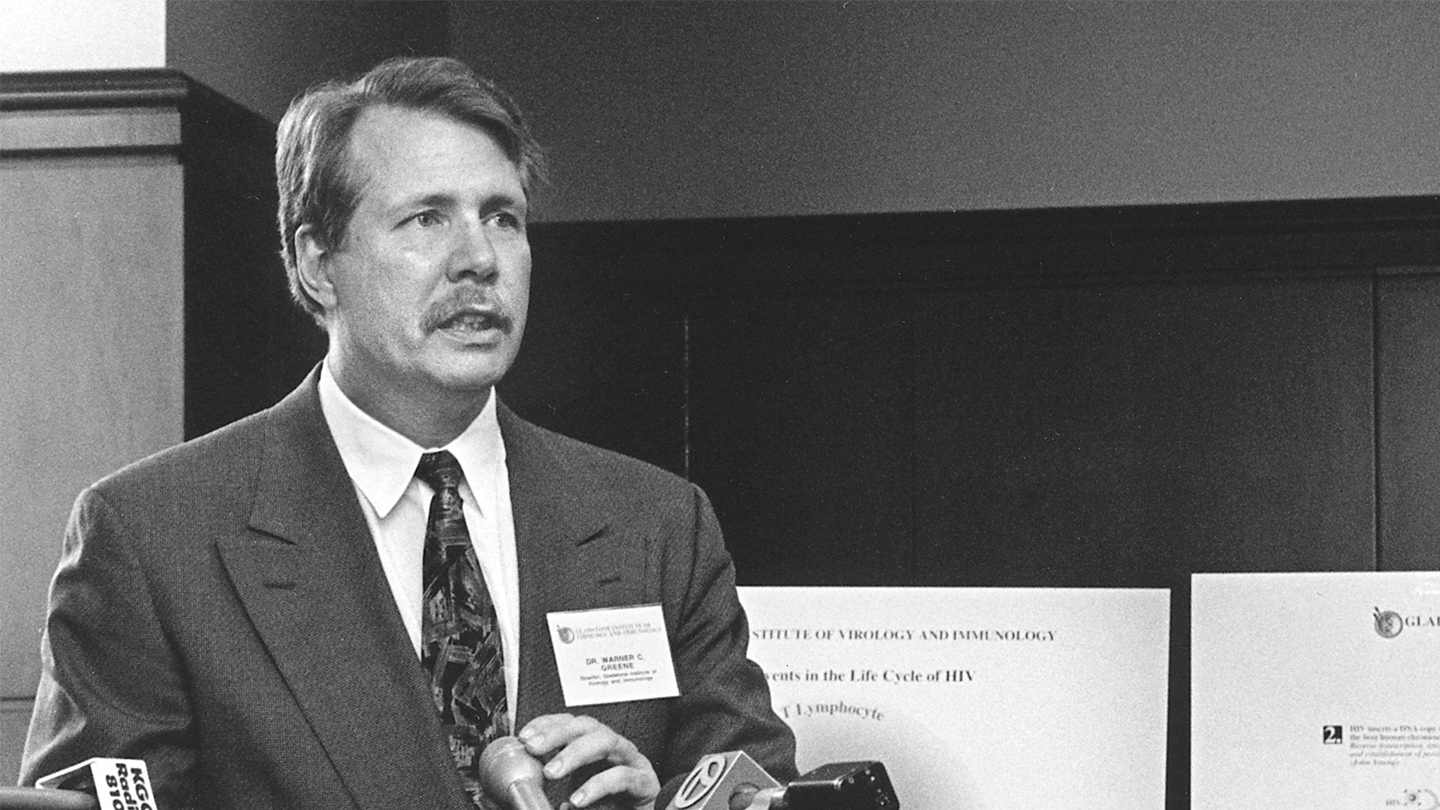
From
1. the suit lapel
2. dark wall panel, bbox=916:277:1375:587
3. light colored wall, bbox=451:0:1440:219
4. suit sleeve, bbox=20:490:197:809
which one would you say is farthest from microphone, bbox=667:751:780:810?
light colored wall, bbox=451:0:1440:219

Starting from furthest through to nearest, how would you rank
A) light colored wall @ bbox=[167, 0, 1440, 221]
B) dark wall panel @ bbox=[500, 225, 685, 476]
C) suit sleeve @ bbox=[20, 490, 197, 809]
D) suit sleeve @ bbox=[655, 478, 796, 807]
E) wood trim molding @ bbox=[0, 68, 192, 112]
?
dark wall panel @ bbox=[500, 225, 685, 476] < light colored wall @ bbox=[167, 0, 1440, 221] < wood trim molding @ bbox=[0, 68, 192, 112] < suit sleeve @ bbox=[655, 478, 796, 807] < suit sleeve @ bbox=[20, 490, 197, 809]

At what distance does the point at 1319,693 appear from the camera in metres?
2.83

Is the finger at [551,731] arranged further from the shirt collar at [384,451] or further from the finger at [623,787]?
the shirt collar at [384,451]

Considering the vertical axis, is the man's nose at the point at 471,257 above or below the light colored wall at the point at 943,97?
below

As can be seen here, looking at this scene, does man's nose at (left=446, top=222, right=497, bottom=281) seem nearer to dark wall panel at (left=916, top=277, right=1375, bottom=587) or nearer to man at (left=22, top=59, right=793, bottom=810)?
man at (left=22, top=59, right=793, bottom=810)

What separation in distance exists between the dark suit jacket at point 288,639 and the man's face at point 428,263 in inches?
4.6

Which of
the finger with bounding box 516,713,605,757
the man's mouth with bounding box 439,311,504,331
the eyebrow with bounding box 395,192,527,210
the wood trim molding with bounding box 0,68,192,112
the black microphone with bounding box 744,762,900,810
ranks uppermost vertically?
the wood trim molding with bounding box 0,68,192,112

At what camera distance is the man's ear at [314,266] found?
2074mm

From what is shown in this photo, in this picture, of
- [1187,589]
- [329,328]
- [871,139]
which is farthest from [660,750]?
[871,139]

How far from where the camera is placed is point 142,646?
5.97ft

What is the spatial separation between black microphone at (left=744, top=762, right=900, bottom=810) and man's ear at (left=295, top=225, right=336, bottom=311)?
969 millimetres

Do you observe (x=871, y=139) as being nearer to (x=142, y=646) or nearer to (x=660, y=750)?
(x=660, y=750)

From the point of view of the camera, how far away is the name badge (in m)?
1.92

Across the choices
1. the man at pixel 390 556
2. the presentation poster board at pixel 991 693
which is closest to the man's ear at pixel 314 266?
the man at pixel 390 556
